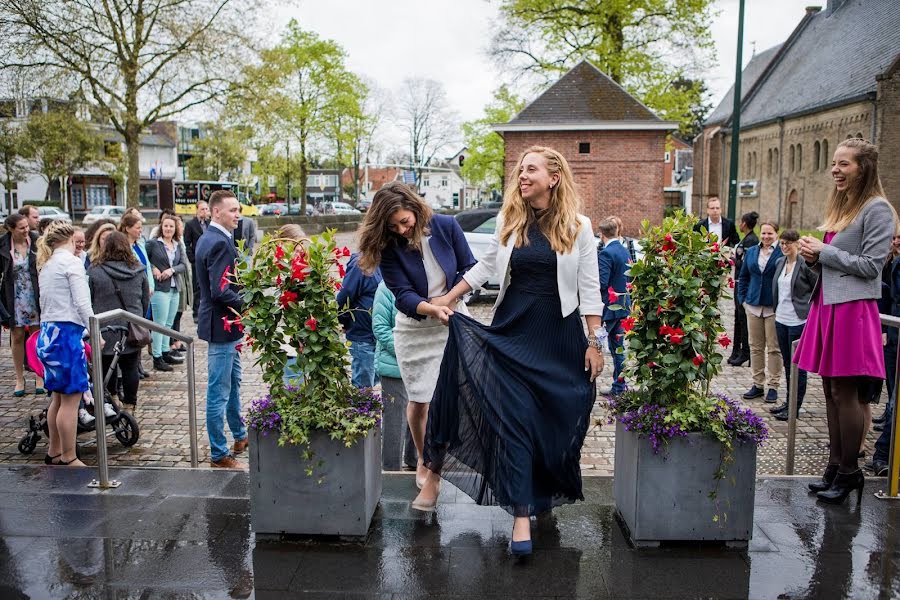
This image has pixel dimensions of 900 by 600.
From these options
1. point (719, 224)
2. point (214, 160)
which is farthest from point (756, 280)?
point (214, 160)

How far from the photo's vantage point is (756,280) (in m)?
8.96

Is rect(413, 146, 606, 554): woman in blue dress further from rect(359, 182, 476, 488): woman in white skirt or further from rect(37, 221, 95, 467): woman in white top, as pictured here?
rect(37, 221, 95, 467): woman in white top

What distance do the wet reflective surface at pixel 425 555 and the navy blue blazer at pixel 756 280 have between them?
4.03 meters

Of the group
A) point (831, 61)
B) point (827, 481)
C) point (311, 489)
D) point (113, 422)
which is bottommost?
point (113, 422)

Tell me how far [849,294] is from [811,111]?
4853cm

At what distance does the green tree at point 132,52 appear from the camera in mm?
24484

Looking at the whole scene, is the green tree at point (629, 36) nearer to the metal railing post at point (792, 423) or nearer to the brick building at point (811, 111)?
the brick building at point (811, 111)

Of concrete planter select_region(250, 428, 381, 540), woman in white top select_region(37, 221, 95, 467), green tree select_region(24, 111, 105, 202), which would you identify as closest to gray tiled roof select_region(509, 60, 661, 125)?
green tree select_region(24, 111, 105, 202)

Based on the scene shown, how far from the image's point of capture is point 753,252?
9.22 meters

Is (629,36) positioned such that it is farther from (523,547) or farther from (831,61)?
(523,547)

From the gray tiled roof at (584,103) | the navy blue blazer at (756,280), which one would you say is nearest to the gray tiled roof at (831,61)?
the gray tiled roof at (584,103)

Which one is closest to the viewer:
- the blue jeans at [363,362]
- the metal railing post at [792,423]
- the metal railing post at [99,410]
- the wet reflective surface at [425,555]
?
the wet reflective surface at [425,555]

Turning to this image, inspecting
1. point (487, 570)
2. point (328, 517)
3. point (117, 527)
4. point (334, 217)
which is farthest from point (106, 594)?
point (334, 217)

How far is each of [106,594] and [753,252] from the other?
781 centimetres
